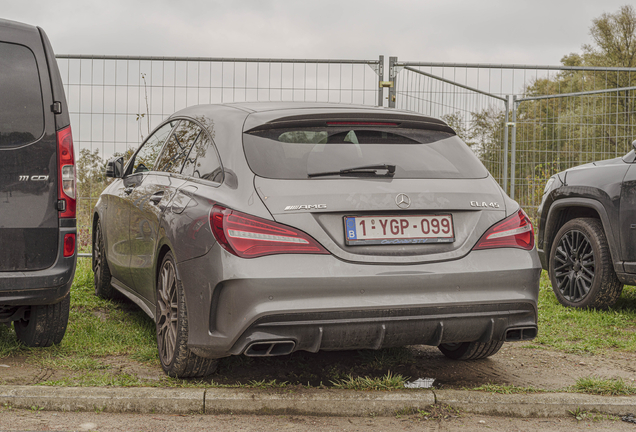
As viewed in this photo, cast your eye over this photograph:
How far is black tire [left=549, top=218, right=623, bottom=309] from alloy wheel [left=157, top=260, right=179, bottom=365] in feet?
13.2

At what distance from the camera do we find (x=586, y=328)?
561 cm

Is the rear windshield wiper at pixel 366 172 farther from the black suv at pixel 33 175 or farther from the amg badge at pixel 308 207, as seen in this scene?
the black suv at pixel 33 175

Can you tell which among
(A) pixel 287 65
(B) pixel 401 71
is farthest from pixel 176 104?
(B) pixel 401 71

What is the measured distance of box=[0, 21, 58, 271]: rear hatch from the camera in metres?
4.04

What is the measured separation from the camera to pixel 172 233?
12.6 ft

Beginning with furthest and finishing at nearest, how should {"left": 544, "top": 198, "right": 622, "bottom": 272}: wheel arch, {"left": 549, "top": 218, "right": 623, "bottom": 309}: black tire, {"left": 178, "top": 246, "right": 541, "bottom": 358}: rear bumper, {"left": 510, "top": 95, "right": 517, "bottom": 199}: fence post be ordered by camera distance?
{"left": 510, "top": 95, "right": 517, "bottom": 199}: fence post, {"left": 549, "top": 218, "right": 623, "bottom": 309}: black tire, {"left": 544, "top": 198, "right": 622, "bottom": 272}: wheel arch, {"left": 178, "top": 246, "right": 541, "bottom": 358}: rear bumper

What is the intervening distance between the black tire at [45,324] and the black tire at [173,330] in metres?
0.84

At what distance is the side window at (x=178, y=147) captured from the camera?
14.3 feet

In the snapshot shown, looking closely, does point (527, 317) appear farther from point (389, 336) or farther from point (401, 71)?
point (401, 71)

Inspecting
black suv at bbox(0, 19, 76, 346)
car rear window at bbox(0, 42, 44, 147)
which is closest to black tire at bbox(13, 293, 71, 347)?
black suv at bbox(0, 19, 76, 346)

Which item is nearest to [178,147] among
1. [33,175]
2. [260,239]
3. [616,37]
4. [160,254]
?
[160,254]

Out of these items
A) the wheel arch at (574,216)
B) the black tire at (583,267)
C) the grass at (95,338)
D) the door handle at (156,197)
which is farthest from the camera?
the black tire at (583,267)

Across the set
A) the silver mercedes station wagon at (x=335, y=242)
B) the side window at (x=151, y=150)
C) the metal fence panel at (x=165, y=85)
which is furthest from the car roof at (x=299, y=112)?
the metal fence panel at (x=165, y=85)

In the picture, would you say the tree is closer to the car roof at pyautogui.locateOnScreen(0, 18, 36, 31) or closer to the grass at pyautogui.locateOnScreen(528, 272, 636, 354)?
the grass at pyautogui.locateOnScreen(528, 272, 636, 354)
